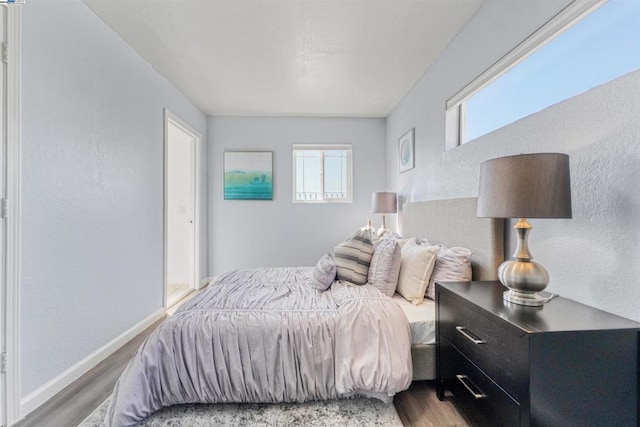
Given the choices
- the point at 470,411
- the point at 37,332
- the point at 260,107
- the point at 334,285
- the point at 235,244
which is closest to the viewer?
the point at 470,411

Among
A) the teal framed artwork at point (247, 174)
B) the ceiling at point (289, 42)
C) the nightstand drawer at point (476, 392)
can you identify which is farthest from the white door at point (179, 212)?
the nightstand drawer at point (476, 392)

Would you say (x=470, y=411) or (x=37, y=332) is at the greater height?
(x=37, y=332)

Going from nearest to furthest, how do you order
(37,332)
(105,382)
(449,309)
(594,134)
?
1. (594,134)
2. (449,309)
3. (37,332)
4. (105,382)

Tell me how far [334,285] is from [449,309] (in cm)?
81

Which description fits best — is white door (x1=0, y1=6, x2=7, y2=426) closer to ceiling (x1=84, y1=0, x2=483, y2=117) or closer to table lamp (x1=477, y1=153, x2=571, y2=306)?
ceiling (x1=84, y1=0, x2=483, y2=117)

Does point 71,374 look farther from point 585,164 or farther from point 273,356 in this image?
point 585,164

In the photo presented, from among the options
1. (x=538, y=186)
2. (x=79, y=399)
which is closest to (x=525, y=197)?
(x=538, y=186)

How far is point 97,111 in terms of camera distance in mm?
2062

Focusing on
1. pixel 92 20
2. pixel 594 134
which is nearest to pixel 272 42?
pixel 92 20

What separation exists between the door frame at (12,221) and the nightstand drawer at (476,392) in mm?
2395

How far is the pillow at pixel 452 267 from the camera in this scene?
1748 mm

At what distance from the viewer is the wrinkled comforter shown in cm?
142

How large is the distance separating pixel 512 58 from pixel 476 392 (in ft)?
6.31

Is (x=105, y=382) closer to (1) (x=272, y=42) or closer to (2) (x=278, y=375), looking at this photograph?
(2) (x=278, y=375)
